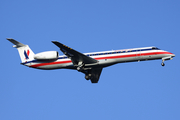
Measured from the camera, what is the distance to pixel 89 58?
34750 mm

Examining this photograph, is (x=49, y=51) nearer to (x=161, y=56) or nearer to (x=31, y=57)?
(x=31, y=57)

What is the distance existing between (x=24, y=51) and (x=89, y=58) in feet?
37.8

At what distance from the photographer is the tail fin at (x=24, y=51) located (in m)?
38.6

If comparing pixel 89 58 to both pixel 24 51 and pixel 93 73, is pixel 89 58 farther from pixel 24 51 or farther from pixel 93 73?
pixel 24 51

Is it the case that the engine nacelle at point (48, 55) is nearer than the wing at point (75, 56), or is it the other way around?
the wing at point (75, 56)

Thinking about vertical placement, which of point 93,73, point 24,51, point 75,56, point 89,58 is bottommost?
point 93,73

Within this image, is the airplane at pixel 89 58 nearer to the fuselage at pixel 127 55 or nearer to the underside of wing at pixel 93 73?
the fuselage at pixel 127 55

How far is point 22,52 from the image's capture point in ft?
128

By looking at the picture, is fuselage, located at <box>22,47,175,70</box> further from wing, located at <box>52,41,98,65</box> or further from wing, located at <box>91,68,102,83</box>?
wing, located at <box>91,68,102,83</box>

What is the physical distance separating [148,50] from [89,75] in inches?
403

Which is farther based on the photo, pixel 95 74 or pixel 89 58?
pixel 95 74

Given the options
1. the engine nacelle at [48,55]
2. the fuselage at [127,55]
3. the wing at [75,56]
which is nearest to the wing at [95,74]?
the fuselage at [127,55]

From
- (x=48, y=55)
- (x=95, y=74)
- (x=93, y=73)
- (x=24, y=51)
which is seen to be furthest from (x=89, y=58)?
(x=24, y=51)

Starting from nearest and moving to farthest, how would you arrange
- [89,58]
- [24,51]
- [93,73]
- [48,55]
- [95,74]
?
1. [89,58]
2. [48,55]
3. [24,51]
4. [93,73]
5. [95,74]
